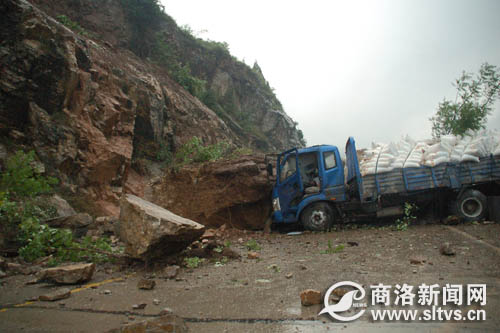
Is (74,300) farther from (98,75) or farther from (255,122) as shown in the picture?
(255,122)

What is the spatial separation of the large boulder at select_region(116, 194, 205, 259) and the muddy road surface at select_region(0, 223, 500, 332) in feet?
1.01

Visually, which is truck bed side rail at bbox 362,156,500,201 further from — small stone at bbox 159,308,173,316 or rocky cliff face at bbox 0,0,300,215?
rocky cliff face at bbox 0,0,300,215

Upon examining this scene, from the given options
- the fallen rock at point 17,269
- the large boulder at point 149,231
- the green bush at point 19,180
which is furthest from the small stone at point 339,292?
the green bush at point 19,180

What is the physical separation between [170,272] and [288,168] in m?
5.36

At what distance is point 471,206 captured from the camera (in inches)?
275

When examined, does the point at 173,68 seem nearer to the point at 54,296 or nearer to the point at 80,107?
the point at 80,107

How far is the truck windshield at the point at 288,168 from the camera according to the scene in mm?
8289

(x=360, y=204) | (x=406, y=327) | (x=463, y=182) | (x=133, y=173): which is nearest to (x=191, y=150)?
(x=133, y=173)

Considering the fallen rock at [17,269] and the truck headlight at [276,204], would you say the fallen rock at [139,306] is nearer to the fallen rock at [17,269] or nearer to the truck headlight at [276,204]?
the fallen rock at [17,269]

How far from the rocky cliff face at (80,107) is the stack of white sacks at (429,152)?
796 cm

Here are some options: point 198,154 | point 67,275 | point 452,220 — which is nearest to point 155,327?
point 67,275

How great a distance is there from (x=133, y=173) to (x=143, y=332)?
1116 centimetres

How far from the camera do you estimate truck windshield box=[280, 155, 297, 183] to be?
27.2 feet

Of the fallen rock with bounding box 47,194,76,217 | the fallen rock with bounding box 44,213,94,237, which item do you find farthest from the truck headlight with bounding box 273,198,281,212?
the fallen rock with bounding box 47,194,76,217
